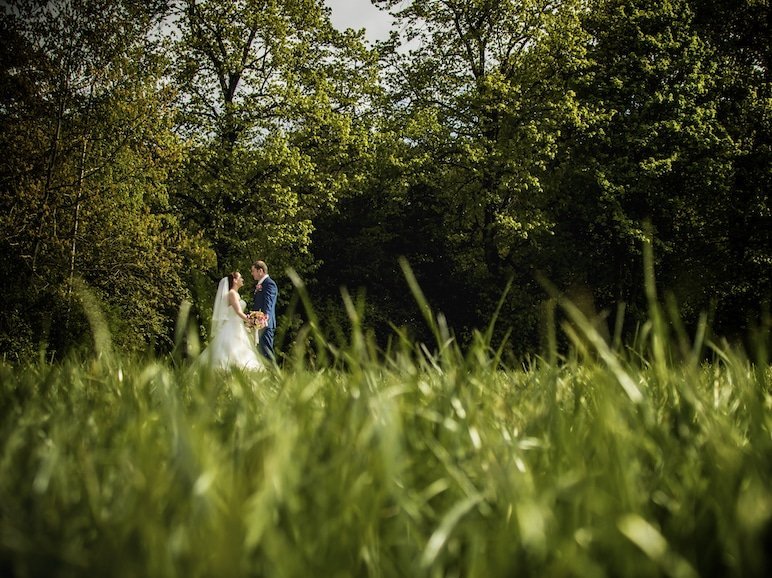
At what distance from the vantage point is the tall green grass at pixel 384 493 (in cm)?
97

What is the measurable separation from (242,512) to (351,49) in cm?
2600

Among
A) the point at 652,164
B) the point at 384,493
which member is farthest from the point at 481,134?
the point at 384,493

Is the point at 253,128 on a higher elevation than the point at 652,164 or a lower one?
higher

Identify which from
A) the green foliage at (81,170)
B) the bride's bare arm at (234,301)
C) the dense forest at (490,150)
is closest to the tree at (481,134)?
the dense forest at (490,150)

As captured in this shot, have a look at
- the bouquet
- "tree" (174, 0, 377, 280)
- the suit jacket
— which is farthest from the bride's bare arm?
"tree" (174, 0, 377, 280)

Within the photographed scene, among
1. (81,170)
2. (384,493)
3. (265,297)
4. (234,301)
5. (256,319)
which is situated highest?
(81,170)

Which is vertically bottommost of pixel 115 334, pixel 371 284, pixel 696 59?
pixel 371 284

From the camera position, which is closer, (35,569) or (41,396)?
(35,569)

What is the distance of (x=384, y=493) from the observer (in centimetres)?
119

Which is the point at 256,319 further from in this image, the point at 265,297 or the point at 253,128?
the point at 253,128

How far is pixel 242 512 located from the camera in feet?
3.38

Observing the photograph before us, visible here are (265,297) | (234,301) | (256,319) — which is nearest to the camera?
(256,319)

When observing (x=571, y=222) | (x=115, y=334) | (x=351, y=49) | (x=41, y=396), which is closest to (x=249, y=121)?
(x=351, y=49)

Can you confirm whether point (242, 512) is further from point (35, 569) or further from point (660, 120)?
point (660, 120)
